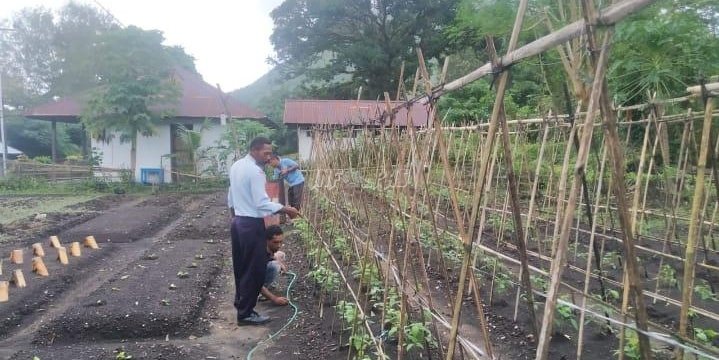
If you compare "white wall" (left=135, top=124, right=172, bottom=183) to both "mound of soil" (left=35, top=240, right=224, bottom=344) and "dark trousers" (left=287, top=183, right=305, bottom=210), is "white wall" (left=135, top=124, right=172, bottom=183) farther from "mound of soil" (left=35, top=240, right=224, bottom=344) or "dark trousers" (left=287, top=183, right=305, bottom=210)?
"mound of soil" (left=35, top=240, right=224, bottom=344)

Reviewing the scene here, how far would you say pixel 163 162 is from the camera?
67.9 feet

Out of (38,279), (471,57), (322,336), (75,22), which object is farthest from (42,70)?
(322,336)

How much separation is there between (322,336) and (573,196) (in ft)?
11.1

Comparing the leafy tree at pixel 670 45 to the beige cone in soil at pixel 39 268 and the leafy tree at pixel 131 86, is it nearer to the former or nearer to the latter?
the beige cone in soil at pixel 39 268

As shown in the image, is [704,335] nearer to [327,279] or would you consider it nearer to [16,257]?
[327,279]

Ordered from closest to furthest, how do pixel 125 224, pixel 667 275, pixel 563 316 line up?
pixel 563 316, pixel 667 275, pixel 125 224

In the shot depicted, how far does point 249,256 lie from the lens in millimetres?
5016

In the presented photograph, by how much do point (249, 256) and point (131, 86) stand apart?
14762 mm

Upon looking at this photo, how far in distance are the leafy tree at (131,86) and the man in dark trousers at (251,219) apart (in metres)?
14.0

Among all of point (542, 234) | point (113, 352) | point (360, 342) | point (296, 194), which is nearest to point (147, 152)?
point (296, 194)

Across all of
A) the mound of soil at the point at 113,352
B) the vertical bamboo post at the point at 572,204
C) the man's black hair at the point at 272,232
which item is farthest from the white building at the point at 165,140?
the vertical bamboo post at the point at 572,204

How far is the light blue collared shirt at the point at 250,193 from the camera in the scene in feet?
16.1

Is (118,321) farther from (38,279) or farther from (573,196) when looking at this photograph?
(573,196)

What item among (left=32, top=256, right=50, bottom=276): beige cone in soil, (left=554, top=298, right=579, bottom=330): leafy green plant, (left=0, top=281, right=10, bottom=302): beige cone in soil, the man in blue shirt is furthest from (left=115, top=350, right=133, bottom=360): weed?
the man in blue shirt
